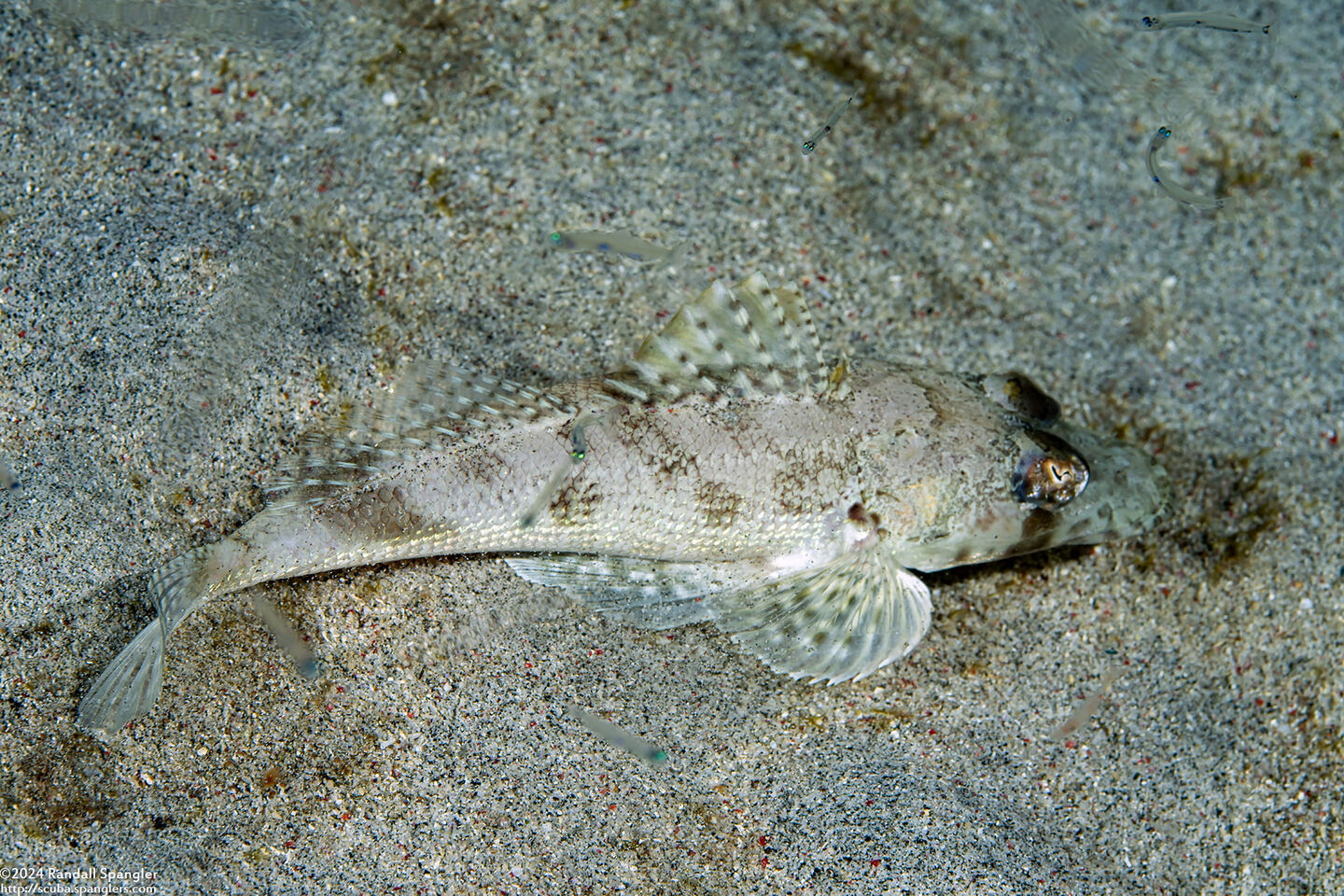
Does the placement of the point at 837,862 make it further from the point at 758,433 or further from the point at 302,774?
the point at 302,774

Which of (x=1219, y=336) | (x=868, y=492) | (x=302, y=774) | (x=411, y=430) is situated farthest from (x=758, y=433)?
(x=1219, y=336)

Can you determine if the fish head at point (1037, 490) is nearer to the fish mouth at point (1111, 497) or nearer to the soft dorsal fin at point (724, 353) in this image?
the fish mouth at point (1111, 497)

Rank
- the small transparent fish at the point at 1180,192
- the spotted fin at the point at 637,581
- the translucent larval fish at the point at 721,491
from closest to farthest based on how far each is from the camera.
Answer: the translucent larval fish at the point at 721,491 < the spotted fin at the point at 637,581 < the small transparent fish at the point at 1180,192

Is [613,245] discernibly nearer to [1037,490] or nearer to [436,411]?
[436,411]

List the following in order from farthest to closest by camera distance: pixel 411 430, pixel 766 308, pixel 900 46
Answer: pixel 900 46
pixel 766 308
pixel 411 430

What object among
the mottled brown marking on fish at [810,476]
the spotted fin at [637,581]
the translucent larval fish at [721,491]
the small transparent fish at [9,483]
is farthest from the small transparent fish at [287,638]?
the mottled brown marking on fish at [810,476]

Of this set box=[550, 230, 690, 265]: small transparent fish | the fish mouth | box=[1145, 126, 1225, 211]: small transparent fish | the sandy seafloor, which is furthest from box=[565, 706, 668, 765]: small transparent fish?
box=[1145, 126, 1225, 211]: small transparent fish
